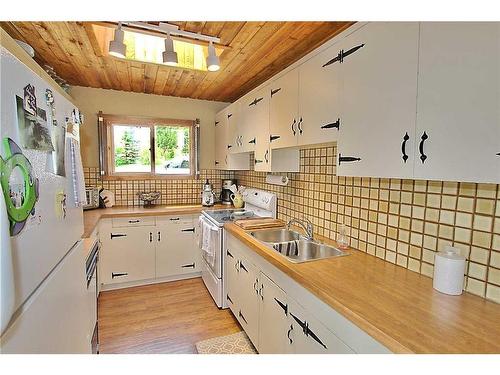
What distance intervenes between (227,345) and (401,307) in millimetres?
1519

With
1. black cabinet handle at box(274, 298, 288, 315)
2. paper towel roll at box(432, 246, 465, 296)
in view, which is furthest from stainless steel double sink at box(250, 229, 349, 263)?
paper towel roll at box(432, 246, 465, 296)

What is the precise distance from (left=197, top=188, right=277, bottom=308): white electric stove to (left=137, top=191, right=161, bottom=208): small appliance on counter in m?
0.81

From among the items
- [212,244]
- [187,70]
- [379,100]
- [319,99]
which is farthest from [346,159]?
[187,70]

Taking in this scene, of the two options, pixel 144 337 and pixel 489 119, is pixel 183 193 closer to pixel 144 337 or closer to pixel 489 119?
pixel 144 337

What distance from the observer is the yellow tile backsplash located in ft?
3.44

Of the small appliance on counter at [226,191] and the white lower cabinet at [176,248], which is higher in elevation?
the small appliance on counter at [226,191]

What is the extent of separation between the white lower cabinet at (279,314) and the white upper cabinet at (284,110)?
0.89 m

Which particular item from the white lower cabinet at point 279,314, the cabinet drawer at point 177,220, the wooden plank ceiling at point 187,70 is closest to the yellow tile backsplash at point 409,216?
the white lower cabinet at point 279,314

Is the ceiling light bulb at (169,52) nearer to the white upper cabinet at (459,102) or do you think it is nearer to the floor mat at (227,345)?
the white upper cabinet at (459,102)

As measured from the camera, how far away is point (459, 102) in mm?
872

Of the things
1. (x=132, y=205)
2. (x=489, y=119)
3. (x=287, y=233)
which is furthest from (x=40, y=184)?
(x=132, y=205)

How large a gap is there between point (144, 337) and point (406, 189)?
2244 mm

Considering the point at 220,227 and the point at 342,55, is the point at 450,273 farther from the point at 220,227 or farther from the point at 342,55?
the point at 220,227

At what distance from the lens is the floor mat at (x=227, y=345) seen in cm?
196
